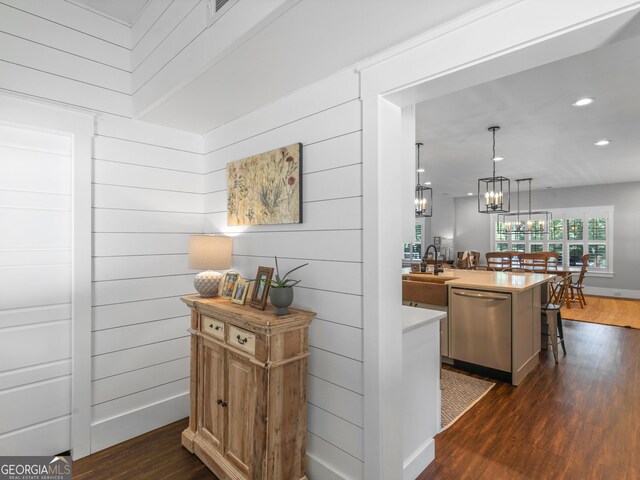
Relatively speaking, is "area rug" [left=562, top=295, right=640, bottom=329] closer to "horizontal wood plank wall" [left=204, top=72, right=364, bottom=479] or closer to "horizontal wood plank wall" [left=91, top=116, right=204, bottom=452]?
"horizontal wood plank wall" [left=204, top=72, right=364, bottom=479]

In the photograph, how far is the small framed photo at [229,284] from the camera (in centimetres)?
237

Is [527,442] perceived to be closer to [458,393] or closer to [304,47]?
[458,393]

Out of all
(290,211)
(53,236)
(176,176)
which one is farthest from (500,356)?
(53,236)

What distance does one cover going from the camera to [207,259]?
2420 mm

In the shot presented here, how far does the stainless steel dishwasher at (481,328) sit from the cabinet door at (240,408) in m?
2.53

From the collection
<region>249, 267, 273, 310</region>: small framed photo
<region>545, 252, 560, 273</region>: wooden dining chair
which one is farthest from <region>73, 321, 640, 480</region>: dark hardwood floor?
<region>545, 252, 560, 273</region>: wooden dining chair

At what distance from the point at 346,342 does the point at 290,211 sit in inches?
32.3

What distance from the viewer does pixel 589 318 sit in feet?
19.9

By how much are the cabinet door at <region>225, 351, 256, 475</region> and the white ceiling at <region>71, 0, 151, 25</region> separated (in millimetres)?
2358

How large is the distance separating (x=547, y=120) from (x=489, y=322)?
2.25 metres

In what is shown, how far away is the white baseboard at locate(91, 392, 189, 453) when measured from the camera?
7.87ft

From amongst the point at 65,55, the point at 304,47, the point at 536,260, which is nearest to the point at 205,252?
the point at 304,47

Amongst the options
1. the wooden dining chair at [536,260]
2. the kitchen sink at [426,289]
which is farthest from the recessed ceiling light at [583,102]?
the wooden dining chair at [536,260]

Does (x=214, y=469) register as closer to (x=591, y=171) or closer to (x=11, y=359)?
(x=11, y=359)
